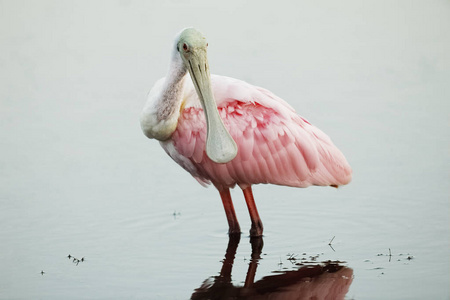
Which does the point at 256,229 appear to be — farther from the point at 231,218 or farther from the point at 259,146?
the point at 259,146

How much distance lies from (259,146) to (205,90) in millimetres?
822

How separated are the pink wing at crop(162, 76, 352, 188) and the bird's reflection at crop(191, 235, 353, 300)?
35.3 inches

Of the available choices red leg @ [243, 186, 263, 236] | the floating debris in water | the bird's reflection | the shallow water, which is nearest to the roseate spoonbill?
red leg @ [243, 186, 263, 236]

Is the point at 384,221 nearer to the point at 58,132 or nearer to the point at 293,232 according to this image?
the point at 293,232

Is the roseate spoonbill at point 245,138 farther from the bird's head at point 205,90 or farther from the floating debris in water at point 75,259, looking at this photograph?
the floating debris in water at point 75,259

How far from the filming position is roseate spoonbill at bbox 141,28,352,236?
7.35 metres

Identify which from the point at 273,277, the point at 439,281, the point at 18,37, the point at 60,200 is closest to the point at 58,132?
the point at 60,200

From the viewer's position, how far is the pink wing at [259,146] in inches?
291

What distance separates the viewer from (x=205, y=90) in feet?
22.6

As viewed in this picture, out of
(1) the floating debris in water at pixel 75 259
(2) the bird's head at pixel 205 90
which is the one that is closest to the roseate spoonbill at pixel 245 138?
(2) the bird's head at pixel 205 90

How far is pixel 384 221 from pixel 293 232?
0.78m

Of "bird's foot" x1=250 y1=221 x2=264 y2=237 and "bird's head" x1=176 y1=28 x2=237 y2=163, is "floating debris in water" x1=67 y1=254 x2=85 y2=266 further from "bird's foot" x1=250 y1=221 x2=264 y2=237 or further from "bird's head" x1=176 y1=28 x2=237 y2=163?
"bird's foot" x1=250 y1=221 x2=264 y2=237

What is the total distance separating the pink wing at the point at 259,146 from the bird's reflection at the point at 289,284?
90cm

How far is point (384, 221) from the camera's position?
25.5 ft
